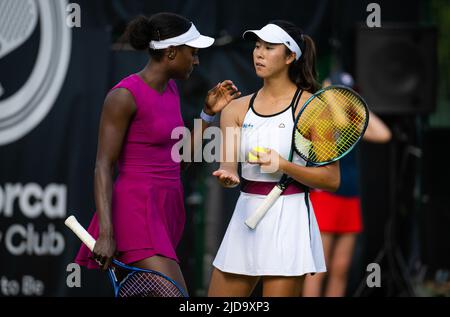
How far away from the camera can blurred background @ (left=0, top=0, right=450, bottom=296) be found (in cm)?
666

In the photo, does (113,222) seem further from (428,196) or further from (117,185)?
(428,196)

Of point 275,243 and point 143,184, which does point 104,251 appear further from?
point 275,243

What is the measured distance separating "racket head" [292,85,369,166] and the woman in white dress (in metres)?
0.07

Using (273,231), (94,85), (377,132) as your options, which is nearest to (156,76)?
(273,231)

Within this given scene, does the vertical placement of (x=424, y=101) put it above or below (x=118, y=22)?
below

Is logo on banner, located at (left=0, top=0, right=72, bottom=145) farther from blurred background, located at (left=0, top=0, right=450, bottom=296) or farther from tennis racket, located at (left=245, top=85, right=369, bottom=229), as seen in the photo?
tennis racket, located at (left=245, top=85, right=369, bottom=229)

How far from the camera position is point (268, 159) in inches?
164

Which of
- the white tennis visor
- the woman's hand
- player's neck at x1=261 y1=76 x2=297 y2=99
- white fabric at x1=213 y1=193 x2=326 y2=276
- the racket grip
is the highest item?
the white tennis visor

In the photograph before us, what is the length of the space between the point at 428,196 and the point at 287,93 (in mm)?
3747

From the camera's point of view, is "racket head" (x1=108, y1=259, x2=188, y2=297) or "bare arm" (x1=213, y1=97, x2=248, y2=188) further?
"bare arm" (x1=213, y1=97, x2=248, y2=188)

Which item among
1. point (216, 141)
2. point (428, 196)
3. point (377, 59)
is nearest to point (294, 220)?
point (216, 141)

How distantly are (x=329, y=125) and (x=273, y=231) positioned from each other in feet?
1.90

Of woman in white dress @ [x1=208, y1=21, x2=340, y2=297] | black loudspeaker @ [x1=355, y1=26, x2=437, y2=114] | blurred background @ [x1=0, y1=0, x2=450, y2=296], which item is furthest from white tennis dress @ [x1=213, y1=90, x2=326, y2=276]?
black loudspeaker @ [x1=355, y1=26, x2=437, y2=114]

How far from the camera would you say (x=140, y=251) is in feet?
14.0
